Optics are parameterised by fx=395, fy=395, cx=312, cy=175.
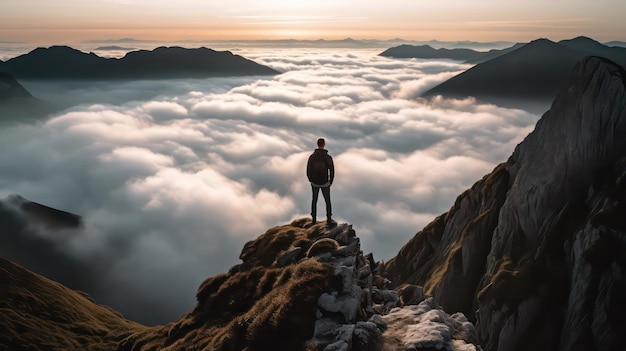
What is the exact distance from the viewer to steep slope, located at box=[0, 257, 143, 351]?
193ft

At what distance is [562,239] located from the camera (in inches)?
2386

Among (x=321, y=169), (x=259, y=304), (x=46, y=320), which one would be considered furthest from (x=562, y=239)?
(x=46, y=320)

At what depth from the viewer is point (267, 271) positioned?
27219 mm

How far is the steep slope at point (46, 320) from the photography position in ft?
193

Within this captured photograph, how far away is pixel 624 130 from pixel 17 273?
124 metres

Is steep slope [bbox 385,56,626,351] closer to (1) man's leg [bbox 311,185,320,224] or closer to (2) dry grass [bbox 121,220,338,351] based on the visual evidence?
(1) man's leg [bbox 311,185,320,224]

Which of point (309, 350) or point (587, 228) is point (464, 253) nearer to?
point (587, 228)

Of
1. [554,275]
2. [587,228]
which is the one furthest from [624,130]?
[554,275]

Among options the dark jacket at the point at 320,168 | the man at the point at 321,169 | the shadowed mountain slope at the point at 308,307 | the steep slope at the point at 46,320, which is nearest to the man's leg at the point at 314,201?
the man at the point at 321,169

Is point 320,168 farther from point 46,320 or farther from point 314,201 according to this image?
point 46,320

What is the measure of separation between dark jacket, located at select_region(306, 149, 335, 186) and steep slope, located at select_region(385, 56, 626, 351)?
4352 centimetres

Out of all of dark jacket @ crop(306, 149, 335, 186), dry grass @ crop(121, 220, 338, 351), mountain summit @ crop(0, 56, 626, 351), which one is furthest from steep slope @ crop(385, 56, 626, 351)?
dark jacket @ crop(306, 149, 335, 186)

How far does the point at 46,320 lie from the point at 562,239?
9003 centimetres

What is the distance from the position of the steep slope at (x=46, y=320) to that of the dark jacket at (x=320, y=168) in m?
34.9
